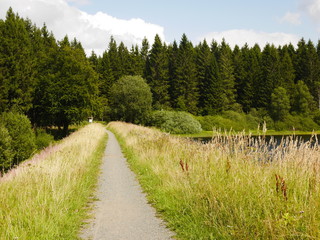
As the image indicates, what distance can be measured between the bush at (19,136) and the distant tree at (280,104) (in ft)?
171

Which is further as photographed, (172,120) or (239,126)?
(239,126)

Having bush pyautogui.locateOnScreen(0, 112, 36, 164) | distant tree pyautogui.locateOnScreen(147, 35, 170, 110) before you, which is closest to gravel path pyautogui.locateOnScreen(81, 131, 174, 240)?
bush pyautogui.locateOnScreen(0, 112, 36, 164)

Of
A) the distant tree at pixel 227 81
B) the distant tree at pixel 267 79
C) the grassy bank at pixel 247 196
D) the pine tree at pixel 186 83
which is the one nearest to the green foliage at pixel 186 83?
the pine tree at pixel 186 83

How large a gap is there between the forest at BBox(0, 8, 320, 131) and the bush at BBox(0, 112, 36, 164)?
862 cm

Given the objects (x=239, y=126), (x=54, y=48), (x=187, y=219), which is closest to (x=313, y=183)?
(x=187, y=219)

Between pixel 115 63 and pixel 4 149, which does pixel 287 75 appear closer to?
pixel 115 63

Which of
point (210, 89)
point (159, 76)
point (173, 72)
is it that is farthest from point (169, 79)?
point (210, 89)

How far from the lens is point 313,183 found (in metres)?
Answer: 4.38

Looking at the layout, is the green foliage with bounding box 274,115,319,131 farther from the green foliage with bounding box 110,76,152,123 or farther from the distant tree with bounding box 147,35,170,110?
the green foliage with bounding box 110,76,152,123

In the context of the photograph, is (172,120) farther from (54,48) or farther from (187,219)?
(187,219)

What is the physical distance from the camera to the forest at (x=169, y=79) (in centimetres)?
3597

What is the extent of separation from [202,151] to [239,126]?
52.0 m

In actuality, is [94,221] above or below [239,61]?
below

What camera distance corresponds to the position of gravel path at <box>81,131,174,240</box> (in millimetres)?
5035
